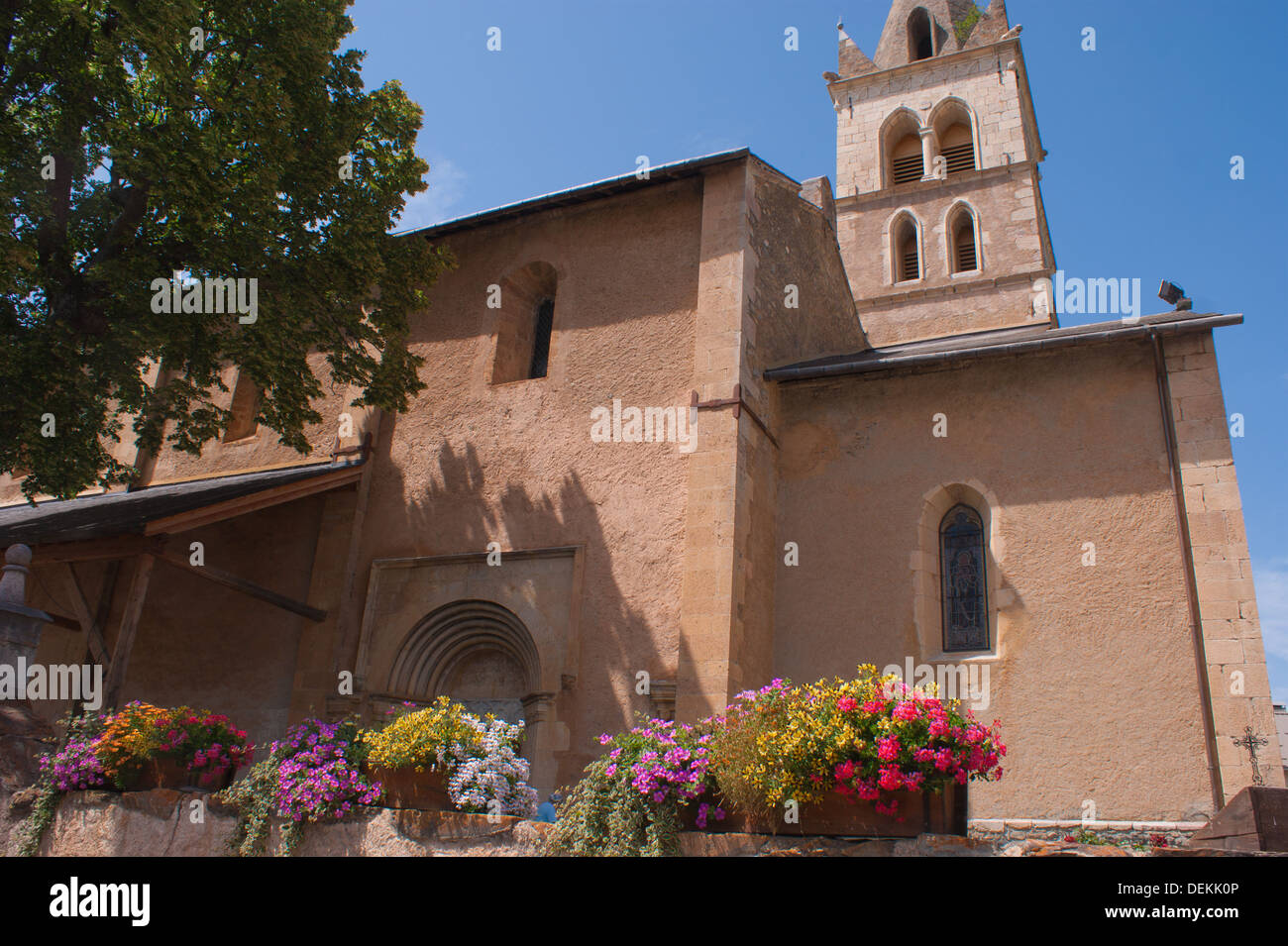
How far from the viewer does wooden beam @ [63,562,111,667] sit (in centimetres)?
977

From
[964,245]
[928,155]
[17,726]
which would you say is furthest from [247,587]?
[928,155]

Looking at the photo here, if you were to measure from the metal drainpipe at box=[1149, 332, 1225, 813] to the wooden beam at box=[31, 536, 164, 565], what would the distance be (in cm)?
998

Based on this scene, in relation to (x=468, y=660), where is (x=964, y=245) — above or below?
above

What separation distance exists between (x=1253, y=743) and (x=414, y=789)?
6883 mm

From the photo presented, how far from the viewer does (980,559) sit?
984cm

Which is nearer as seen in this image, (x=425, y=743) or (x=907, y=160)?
(x=425, y=743)

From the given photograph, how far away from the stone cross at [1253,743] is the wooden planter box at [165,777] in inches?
330

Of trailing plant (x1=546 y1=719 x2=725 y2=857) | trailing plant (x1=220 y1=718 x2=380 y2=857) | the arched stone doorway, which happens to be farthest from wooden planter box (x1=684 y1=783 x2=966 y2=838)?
the arched stone doorway

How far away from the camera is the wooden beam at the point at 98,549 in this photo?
9.38 m

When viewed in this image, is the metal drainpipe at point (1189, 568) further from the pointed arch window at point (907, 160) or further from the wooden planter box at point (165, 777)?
the pointed arch window at point (907, 160)

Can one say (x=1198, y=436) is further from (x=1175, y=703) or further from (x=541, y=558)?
(x=541, y=558)

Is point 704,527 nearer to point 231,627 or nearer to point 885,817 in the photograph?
point 885,817

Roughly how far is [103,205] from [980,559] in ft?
32.9

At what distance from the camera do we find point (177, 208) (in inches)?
360
